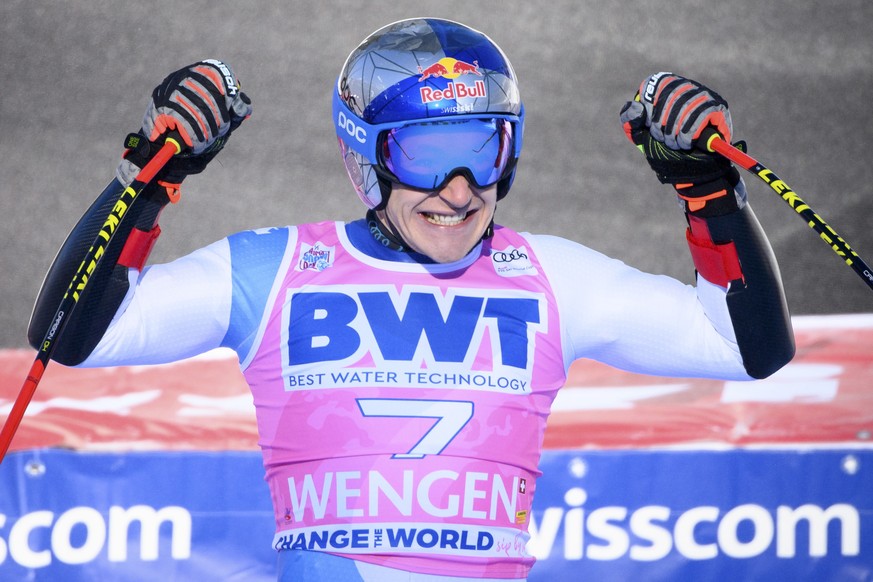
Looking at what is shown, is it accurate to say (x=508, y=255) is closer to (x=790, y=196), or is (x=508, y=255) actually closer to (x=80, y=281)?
(x=790, y=196)

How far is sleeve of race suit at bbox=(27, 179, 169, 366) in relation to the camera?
2059 millimetres

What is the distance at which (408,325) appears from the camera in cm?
213

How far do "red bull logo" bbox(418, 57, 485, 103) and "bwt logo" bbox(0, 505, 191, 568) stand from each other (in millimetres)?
1708

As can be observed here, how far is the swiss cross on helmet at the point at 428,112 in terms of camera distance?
2119 mm

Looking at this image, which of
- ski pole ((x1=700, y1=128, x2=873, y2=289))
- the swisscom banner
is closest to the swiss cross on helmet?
ski pole ((x1=700, y1=128, x2=873, y2=289))

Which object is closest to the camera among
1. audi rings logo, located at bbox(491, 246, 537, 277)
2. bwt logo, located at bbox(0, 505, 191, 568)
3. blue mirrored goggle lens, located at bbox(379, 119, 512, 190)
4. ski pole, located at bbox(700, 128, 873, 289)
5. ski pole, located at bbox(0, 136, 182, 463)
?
ski pole, located at bbox(0, 136, 182, 463)

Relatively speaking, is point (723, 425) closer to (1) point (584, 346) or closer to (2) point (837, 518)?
(2) point (837, 518)

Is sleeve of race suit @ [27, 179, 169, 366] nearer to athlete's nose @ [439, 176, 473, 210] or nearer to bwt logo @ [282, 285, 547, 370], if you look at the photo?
bwt logo @ [282, 285, 547, 370]

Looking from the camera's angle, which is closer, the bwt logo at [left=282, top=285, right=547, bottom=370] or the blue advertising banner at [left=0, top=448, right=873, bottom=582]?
the bwt logo at [left=282, top=285, right=547, bottom=370]

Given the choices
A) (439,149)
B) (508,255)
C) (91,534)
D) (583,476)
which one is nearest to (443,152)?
(439,149)

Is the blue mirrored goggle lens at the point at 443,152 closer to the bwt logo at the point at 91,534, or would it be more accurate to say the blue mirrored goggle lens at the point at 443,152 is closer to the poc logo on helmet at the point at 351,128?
the poc logo on helmet at the point at 351,128

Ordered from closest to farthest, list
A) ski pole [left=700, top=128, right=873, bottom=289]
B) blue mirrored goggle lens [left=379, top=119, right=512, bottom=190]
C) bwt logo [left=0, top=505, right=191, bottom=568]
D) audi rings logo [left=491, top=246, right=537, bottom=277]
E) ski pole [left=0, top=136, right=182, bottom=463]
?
ski pole [left=0, top=136, right=182, bottom=463]
ski pole [left=700, top=128, right=873, bottom=289]
blue mirrored goggle lens [left=379, top=119, right=512, bottom=190]
audi rings logo [left=491, top=246, right=537, bottom=277]
bwt logo [left=0, top=505, right=191, bottom=568]

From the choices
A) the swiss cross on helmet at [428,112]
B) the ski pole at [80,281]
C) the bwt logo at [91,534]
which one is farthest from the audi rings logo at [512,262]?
the bwt logo at [91,534]

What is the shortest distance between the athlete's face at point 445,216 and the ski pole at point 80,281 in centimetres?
41
